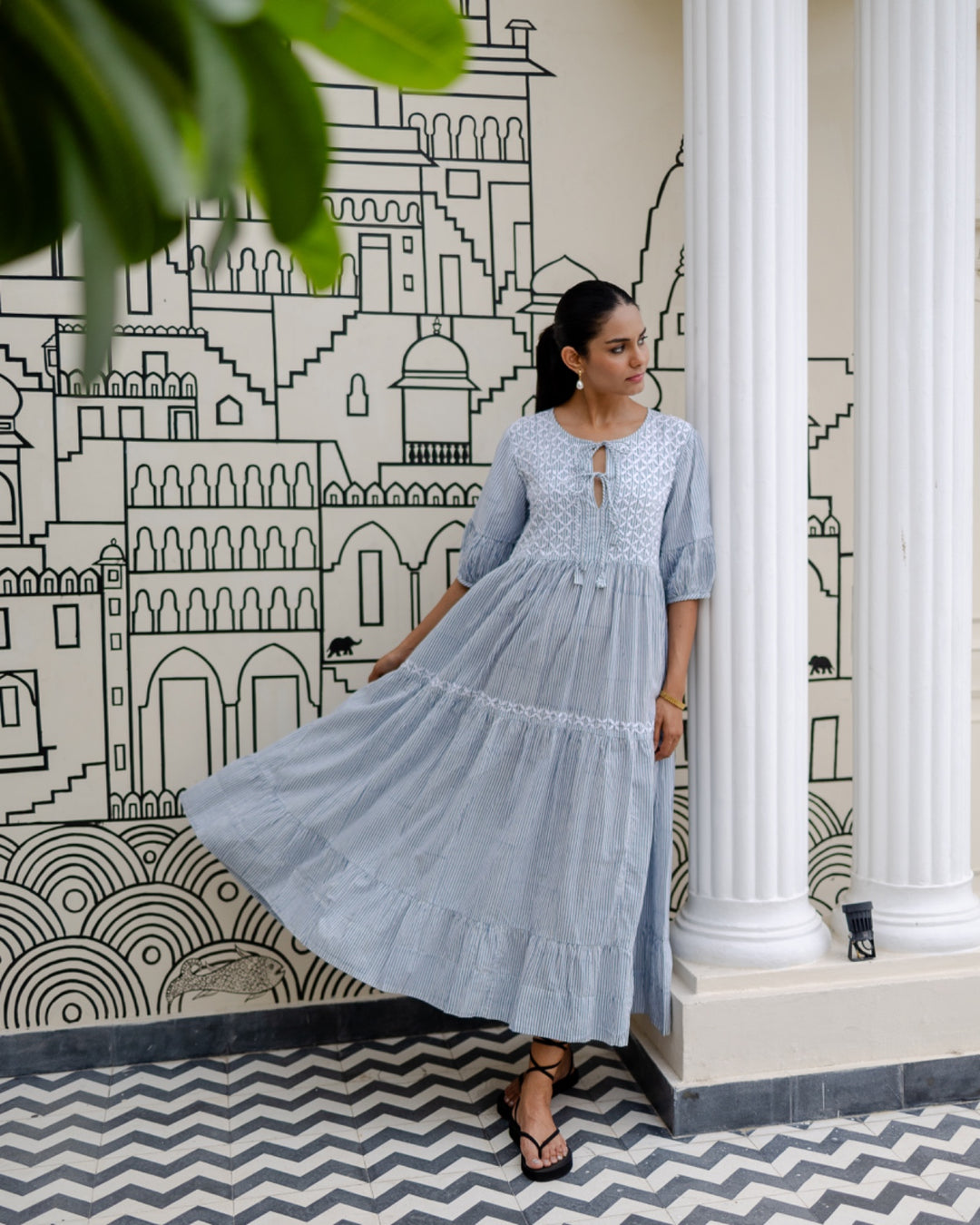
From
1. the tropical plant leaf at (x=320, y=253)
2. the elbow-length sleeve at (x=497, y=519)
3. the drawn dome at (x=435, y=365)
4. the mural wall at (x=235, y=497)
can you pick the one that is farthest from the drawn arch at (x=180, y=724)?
the tropical plant leaf at (x=320, y=253)

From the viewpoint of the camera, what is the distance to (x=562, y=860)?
263 centimetres

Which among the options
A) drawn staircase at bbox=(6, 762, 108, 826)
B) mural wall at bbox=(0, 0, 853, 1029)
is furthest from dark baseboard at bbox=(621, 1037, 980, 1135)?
drawn staircase at bbox=(6, 762, 108, 826)

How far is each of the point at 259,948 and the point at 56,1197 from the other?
871 millimetres

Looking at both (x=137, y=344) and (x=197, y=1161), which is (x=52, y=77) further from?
(x=137, y=344)

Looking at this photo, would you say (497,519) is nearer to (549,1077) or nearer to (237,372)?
(237,372)

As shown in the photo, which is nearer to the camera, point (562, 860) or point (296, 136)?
point (296, 136)

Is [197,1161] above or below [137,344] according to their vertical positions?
below

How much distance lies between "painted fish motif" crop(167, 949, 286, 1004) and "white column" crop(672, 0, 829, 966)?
116 centimetres

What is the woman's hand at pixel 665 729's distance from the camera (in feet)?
8.92

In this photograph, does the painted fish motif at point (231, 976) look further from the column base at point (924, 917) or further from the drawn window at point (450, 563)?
the column base at point (924, 917)

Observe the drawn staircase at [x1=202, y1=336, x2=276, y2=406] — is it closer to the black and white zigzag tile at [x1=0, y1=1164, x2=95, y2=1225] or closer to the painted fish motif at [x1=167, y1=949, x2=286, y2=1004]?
the painted fish motif at [x1=167, y1=949, x2=286, y2=1004]

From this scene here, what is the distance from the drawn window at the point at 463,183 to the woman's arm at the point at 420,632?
1.11 m

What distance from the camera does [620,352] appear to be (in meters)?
2.67

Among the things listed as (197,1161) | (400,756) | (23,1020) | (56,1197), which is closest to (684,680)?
(400,756)
